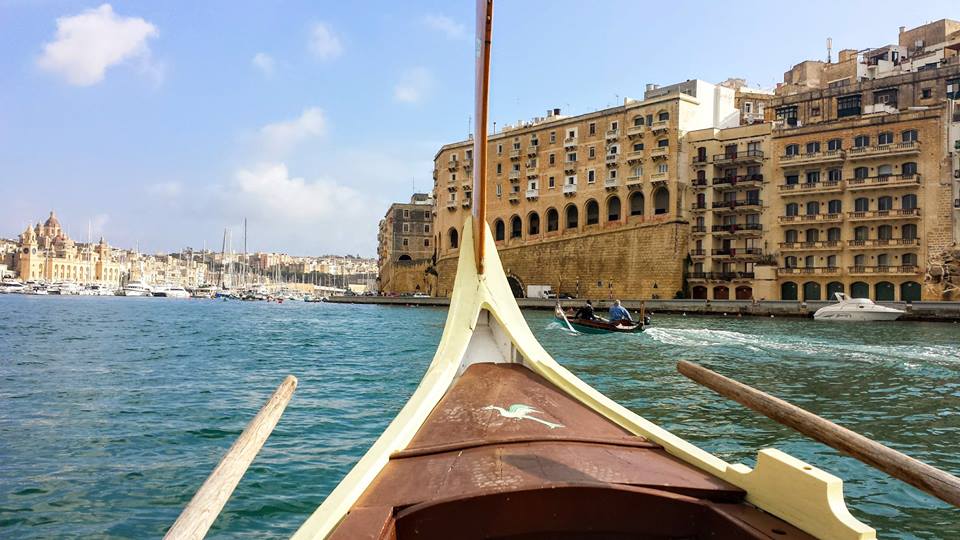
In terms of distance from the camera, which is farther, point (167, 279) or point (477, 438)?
point (167, 279)

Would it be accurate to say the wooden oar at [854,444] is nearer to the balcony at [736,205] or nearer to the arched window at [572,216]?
the balcony at [736,205]

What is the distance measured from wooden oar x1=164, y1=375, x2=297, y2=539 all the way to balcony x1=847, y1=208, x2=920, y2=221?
→ 37252 mm

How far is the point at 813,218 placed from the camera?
118 ft

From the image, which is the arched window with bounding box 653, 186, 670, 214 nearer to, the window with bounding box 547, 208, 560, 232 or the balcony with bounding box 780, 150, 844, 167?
the balcony with bounding box 780, 150, 844, 167

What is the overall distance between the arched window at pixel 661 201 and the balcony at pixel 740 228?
11.1ft

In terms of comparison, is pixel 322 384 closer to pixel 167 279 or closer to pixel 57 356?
pixel 57 356

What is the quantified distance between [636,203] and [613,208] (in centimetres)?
173

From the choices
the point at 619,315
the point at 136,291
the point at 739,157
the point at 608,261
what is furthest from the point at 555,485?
the point at 136,291

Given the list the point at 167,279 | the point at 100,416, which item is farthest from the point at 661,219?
the point at 167,279

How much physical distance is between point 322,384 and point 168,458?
5138 millimetres

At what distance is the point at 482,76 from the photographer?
506cm

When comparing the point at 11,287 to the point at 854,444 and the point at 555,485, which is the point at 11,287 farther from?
the point at 854,444

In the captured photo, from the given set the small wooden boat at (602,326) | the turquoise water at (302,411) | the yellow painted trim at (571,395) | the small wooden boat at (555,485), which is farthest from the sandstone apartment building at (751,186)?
the small wooden boat at (555,485)

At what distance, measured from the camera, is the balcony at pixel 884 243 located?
1303 inches
